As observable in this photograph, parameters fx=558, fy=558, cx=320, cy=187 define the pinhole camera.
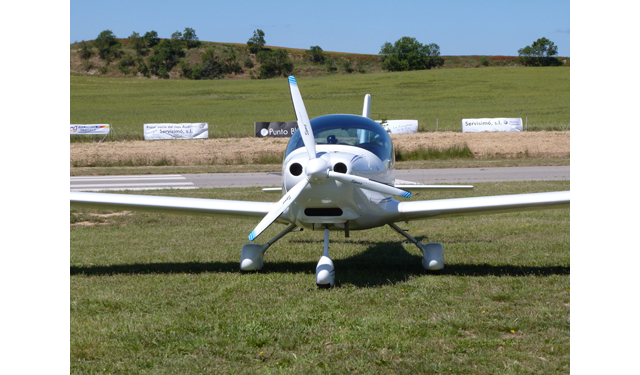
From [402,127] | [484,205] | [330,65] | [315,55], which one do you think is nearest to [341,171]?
[484,205]

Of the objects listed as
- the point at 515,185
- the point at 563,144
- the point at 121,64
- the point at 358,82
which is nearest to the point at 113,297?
the point at 515,185

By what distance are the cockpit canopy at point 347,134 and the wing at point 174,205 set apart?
3.34ft

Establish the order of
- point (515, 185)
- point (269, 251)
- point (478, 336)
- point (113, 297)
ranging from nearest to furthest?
point (478, 336) < point (113, 297) < point (269, 251) < point (515, 185)

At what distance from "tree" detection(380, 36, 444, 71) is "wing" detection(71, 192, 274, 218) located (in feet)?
369

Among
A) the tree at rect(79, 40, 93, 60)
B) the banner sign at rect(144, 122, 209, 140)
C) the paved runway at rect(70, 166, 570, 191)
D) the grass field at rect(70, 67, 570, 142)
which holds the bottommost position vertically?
the paved runway at rect(70, 166, 570, 191)

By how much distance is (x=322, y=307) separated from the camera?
5.76 meters

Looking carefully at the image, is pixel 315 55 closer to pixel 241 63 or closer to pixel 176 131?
pixel 241 63

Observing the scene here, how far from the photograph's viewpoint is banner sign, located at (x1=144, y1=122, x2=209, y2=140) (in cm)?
3559

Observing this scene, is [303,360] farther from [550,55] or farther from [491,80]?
[550,55]

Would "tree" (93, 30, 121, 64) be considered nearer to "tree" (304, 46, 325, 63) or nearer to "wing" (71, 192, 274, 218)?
"tree" (304, 46, 325, 63)

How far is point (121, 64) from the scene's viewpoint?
117 m

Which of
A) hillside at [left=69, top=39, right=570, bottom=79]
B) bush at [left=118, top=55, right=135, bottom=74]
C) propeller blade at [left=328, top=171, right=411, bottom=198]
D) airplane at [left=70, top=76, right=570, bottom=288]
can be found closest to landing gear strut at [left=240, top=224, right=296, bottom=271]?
airplane at [left=70, top=76, right=570, bottom=288]

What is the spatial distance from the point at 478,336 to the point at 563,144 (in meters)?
28.9

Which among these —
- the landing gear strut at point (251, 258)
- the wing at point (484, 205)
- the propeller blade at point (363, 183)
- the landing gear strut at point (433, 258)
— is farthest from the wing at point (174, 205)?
the landing gear strut at point (433, 258)
